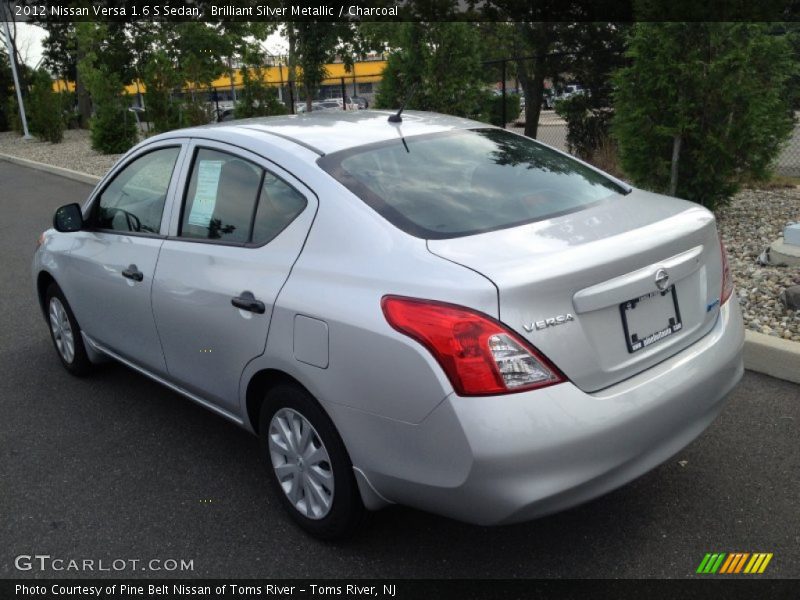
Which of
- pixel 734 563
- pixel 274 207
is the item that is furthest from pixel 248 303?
pixel 734 563

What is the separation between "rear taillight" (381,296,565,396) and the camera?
2.37m

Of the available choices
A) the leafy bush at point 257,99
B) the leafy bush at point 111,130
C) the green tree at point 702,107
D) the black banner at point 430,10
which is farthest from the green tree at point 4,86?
Answer: the green tree at point 702,107

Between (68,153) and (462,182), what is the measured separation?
2446cm

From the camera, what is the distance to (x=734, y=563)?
9.34 ft

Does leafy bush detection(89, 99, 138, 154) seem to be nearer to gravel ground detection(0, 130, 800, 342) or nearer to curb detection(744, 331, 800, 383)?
gravel ground detection(0, 130, 800, 342)

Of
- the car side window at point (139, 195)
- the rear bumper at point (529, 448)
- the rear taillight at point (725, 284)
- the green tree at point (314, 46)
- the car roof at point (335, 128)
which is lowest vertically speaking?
the rear bumper at point (529, 448)

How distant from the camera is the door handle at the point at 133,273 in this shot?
12.6ft

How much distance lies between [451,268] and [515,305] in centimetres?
26

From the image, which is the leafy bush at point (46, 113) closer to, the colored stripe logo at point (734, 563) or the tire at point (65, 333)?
the tire at point (65, 333)

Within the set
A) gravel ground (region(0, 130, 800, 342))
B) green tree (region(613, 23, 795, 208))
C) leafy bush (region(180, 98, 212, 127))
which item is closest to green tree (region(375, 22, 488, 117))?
green tree (region(613, 23, 795, 208))

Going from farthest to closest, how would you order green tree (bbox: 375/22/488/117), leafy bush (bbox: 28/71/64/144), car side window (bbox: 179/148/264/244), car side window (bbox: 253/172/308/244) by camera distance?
leafy bush (bbox: 28/71/64/144) < green tree (bbox: 375/22/488/117) < car side window (bbox: 179/148/264/244) < car side window (bbox: 253/172/308/244)

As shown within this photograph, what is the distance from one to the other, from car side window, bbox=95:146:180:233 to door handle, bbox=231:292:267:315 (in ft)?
3.21

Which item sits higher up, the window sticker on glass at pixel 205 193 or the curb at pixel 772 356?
the window sticker on glass at pixel 205 193

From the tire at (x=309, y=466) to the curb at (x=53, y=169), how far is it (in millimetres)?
14151
